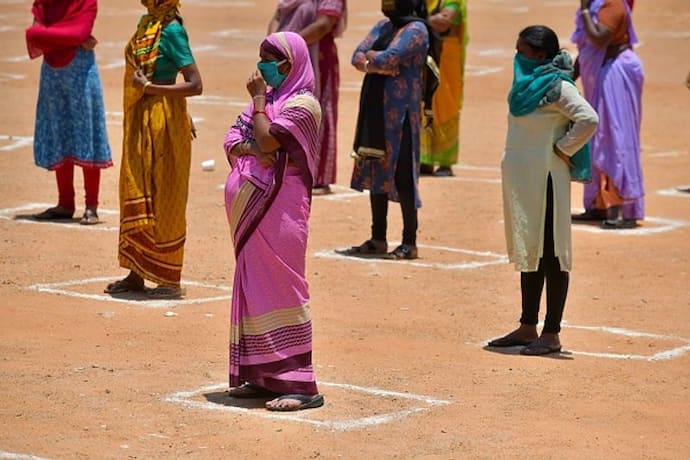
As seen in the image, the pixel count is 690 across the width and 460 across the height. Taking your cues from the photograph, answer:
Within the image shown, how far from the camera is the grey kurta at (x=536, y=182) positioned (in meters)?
9.70

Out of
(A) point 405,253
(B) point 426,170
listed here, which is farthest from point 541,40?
(B) point 426,170

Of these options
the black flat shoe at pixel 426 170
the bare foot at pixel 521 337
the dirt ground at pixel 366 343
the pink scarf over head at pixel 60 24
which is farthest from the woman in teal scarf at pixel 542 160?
the black flat shoe at pixel 426 170

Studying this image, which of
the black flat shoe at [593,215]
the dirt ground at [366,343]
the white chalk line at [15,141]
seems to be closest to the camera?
the dirt ground at [366,343]

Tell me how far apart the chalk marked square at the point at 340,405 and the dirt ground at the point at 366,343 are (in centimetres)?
2

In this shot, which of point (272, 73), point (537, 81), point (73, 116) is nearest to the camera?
point (272, 73)

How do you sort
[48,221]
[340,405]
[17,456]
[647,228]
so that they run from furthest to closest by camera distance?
[647,228]
[48,221]
[340,405]
[17,456]

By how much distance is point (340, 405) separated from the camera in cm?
849

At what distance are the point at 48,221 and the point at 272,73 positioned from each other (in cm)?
595

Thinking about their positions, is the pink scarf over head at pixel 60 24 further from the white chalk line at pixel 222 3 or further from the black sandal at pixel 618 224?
the white chalk line at pixel 222 3

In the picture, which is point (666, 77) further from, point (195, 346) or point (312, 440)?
point (312, 440)

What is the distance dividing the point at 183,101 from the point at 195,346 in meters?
1.97

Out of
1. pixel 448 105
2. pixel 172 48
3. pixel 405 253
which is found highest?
pixel 172 48

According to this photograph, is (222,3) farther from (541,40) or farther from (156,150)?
(541,40)

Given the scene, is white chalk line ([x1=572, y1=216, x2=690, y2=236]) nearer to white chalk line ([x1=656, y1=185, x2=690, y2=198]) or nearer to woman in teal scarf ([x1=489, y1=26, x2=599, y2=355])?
white chalk line ([x1=656, y1=185, x2=690, y2=198])
